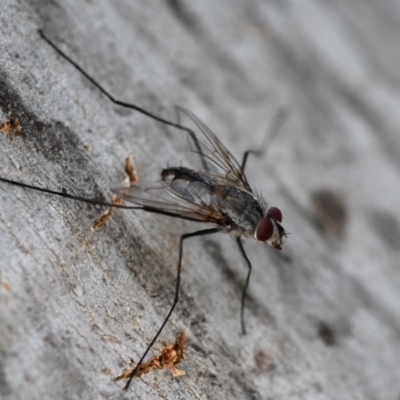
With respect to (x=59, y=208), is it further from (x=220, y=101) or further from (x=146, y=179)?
(x=220, y=101)

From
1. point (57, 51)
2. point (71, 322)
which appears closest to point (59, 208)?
point (71, 322)

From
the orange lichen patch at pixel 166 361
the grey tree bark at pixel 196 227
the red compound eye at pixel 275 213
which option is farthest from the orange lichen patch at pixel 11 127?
the red compound eye at pixel 275 213

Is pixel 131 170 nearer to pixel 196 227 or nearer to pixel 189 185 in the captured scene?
pixel 189 185

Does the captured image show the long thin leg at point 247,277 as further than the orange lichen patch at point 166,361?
Yes

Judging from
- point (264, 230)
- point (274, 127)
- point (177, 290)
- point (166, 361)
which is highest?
point (274, 127)

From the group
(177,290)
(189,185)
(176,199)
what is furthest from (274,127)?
(177,290)

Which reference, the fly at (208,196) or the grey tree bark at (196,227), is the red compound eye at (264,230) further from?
the grey tree bark at (196,227)
